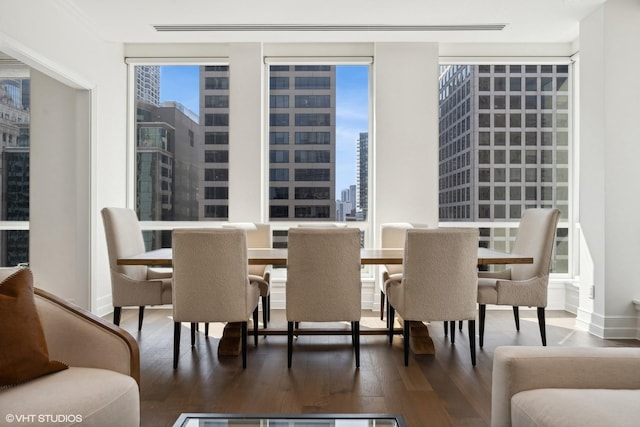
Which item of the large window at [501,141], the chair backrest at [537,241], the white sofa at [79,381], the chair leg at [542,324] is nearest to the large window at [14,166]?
the white sofa at [79,381]

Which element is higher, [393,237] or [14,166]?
[14,166]

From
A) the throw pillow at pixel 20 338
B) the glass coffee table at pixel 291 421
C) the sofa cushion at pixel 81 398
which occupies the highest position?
the throw pillow at pixel 20 338

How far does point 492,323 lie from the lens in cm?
484

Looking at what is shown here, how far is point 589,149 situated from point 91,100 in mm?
4774

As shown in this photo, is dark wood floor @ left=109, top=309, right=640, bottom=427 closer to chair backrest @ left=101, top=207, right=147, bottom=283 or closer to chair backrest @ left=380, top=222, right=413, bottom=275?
chair backrest @ left=101, top=207, right=147, bottom=283

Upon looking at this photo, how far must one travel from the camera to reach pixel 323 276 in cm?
331

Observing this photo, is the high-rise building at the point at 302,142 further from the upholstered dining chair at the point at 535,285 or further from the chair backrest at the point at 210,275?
the chair backrest at the point at 210,275

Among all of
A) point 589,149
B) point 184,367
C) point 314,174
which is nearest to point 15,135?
point 314,174

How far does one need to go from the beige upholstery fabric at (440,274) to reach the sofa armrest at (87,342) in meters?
1.96

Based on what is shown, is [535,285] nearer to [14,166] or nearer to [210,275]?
[210,275]

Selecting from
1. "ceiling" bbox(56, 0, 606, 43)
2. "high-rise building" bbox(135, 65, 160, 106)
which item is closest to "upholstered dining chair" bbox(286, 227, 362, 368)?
"ceiling" bbox(56, 0, 606, 43)

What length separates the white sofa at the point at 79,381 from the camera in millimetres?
1445

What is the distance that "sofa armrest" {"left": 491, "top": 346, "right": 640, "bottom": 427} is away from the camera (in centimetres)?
160

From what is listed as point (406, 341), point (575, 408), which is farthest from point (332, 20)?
point (575, 408)
